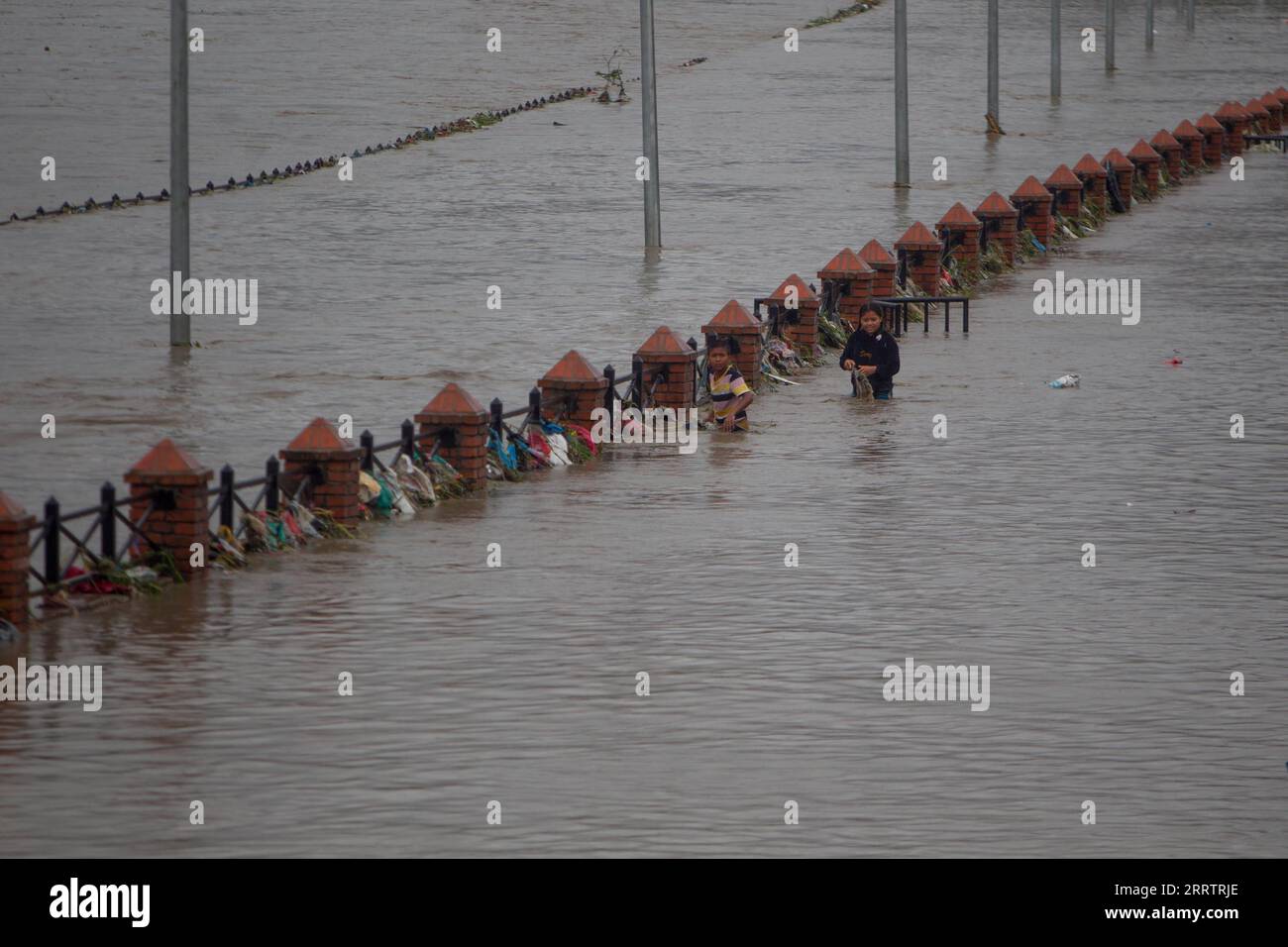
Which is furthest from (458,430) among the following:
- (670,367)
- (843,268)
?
(843,268)

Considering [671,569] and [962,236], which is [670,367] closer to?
[671,569]

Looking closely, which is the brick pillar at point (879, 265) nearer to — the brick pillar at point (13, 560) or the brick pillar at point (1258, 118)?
the brick pillar at point (13, 560)

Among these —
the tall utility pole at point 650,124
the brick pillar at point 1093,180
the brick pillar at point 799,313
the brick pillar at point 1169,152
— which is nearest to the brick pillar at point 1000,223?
the tall utility pole at point 650,124

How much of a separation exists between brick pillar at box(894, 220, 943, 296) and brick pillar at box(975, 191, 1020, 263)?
4851 millimetres

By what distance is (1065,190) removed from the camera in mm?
45469

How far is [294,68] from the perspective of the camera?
87500 millimetres

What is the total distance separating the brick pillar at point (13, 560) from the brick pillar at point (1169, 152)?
4435cm

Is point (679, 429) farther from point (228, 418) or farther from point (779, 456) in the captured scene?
point (228, 418)

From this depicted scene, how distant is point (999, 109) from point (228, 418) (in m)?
51.1

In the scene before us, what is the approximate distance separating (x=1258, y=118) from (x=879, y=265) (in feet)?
119

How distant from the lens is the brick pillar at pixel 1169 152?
182 ft

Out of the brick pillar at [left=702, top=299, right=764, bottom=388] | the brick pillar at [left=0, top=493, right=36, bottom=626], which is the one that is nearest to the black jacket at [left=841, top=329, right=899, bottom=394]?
the brick pillar at [left=702, top=299, right=764, bottom=388]

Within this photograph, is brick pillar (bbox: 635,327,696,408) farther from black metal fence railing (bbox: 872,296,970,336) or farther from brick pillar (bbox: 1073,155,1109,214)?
brick pillar (bbox: 1073,155,1109,214)

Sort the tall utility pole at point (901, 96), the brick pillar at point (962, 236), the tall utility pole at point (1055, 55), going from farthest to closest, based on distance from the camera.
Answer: the tall utility pole at point (1055, 55) < the tall utility pole at point (901, 96) < the brick pillar at point (962, 236)
